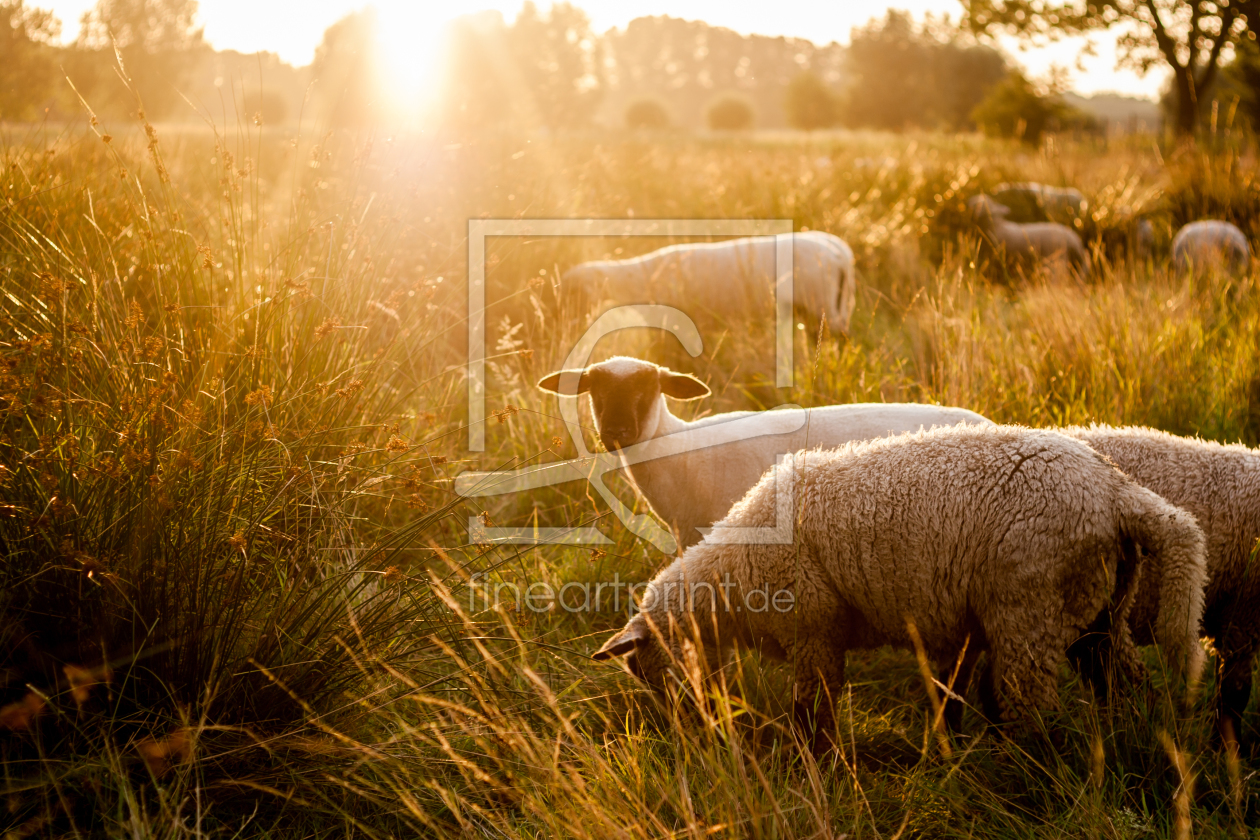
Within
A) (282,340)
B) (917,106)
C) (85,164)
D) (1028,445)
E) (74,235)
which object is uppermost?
(917,106)

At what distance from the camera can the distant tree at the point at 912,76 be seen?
54.9 meters

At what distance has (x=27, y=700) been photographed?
1966 millimetres

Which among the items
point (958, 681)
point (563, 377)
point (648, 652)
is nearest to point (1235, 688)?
point (958, 681)

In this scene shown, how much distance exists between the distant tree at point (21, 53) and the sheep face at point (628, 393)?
5340 millimetres

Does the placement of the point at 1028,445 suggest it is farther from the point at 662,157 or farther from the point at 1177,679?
the point at 662,157

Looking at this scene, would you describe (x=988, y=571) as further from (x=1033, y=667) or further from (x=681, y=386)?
(x=681, y=386)

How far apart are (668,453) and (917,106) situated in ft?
192

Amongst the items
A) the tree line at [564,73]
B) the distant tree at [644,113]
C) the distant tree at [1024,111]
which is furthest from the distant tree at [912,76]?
the distant tree at [1024,111]

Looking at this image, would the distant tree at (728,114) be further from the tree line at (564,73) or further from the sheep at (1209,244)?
the sheep at (1209,244)

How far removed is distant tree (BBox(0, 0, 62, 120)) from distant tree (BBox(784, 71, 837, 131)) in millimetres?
56632

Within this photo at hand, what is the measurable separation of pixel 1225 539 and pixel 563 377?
2.78 metres

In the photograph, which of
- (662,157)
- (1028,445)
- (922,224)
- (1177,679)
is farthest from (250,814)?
(662,157)

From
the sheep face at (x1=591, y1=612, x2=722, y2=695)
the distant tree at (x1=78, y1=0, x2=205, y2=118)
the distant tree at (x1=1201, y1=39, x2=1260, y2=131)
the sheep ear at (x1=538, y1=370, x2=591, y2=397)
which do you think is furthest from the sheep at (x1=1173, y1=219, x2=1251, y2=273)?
the distant tree at (x1=1201, y1=39, x2=1260, y2=131)

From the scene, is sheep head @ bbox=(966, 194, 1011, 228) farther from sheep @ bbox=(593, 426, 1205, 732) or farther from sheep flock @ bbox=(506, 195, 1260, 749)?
sheep @ bbox=(593, 426, 1205, 732)
